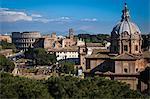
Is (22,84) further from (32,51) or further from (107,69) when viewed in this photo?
(32,51)

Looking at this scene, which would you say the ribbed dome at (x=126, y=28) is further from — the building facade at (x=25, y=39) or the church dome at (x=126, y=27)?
the building facade at (x=25, y=39)

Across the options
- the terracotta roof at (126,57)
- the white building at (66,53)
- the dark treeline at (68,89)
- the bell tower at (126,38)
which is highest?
the bell tower at (126,38)

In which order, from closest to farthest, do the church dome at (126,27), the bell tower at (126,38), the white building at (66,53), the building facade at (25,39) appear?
the bell tower at (126,38) → the church dome at (126,27) → the white building at (66,53) → the building facade at (25,39)

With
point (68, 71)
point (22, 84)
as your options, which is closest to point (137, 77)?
point (22, 84)

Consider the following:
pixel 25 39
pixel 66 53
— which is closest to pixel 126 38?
pixel 66 53

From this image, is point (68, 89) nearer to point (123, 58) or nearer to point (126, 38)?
point (123, 58)

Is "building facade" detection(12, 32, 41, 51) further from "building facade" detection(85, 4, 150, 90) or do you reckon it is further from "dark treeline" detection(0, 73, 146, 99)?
"dark treeline" detection(0, 73, 146, 99)

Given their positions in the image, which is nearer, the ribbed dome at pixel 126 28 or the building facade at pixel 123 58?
the building facade at pixel 123 58

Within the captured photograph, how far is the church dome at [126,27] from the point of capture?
25.2m

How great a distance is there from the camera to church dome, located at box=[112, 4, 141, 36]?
2523 cm

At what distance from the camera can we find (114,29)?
2580cm

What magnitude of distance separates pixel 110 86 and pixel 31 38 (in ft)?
188

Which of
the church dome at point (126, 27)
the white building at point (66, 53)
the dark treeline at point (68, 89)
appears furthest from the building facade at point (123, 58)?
the white building at point (66, 53)

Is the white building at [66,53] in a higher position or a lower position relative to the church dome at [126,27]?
lower
